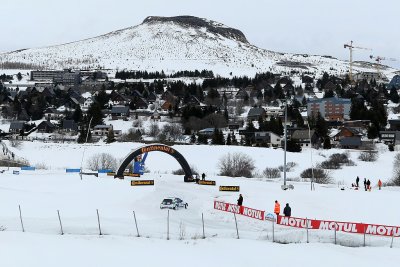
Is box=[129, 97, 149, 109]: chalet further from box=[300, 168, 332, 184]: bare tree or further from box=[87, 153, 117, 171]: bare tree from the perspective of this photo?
box=[300, 168, 332, 184]: bare tree

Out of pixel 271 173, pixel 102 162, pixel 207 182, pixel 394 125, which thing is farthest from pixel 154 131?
pixel 207 182

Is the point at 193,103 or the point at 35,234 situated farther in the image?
the point at 193,103

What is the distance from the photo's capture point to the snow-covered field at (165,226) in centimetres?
1731

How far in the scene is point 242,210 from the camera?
27266 millimetres

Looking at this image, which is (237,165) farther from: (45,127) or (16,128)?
(16,128)

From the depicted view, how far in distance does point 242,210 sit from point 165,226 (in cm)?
511

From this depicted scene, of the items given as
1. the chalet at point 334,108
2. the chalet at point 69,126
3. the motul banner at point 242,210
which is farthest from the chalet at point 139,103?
the motul banner at point 242,210

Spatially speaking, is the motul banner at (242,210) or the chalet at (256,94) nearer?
the motul banner at (242,210)

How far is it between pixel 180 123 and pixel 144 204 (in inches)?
2573

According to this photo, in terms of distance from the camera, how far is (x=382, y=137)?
83938 mm

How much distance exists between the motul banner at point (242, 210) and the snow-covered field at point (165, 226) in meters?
0.43

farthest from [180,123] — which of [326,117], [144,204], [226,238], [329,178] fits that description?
[226,238]

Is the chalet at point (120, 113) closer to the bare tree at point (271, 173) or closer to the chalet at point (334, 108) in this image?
the chalet at point (334, 108)

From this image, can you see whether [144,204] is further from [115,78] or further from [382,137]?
[115,78]
